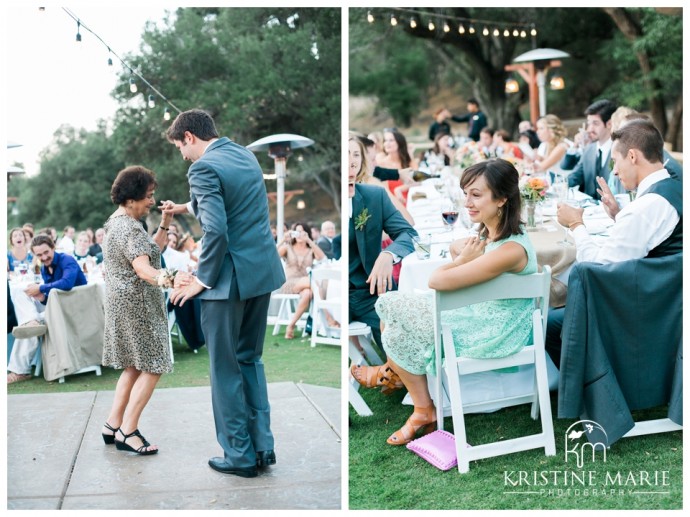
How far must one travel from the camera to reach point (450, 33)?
49.3 ft

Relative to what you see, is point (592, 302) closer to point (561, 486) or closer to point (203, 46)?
point (561, 486)

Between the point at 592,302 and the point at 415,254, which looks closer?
the point at 592,302

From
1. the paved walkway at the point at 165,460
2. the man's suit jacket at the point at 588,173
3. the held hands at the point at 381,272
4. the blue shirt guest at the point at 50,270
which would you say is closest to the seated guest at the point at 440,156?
the man's suit jacket at the point at 588,173

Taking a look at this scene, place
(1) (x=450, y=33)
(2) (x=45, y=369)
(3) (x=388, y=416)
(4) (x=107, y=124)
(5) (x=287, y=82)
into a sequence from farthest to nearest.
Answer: (4) (x=107, y=124) → (1) (x=450, y=33) → (5) (x=287, y=82) → (2) (x=45, y=369) → (3) (x=388, y=416)

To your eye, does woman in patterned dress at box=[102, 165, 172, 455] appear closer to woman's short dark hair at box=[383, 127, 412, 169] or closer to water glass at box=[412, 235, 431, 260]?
water glass at box=[412, 235, 431, 260]

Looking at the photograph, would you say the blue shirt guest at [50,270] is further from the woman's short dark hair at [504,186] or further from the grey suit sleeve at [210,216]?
the woman's short dark hair at [504,186]

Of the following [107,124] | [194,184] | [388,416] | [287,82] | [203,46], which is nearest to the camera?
[194,184]

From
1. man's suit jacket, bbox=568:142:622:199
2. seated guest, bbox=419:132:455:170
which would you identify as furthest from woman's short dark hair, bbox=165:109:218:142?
seated guest, bbox=419:132:455:170

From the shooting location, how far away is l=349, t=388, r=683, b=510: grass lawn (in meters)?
2.78

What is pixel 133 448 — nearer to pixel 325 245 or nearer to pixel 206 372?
pixel 206 372

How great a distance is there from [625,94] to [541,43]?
304 centimetres

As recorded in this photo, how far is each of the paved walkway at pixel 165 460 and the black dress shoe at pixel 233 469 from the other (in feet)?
0.08

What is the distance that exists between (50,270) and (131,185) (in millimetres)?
2297

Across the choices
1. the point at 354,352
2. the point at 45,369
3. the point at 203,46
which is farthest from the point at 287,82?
the point at 354,352
